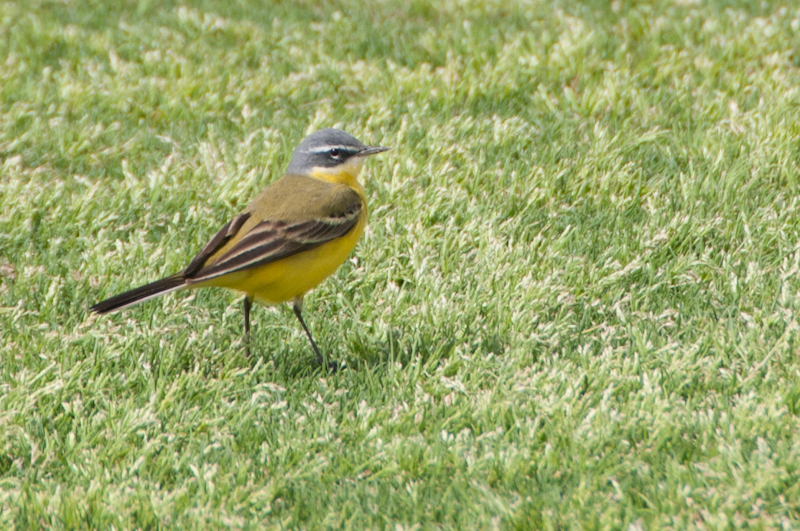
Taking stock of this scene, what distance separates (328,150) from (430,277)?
3.82 ft

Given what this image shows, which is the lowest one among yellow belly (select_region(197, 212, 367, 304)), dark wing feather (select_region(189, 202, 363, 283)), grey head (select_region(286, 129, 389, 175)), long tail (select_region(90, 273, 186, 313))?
yellow belly (select_region(197, 212, 367, 304))

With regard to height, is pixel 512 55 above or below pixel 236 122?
above

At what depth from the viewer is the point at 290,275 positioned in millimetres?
6008

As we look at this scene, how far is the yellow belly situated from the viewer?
19.5 ft

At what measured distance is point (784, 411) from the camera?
4.76m

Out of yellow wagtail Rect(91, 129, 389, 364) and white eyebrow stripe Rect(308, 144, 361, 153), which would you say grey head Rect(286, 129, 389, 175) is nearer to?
white eyebrow stripe Rect(308, 144, 361, 153)

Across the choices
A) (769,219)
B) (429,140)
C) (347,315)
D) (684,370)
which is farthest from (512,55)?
(684,370)

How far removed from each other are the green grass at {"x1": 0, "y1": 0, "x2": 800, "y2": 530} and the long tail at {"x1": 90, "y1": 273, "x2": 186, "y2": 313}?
0.55 m

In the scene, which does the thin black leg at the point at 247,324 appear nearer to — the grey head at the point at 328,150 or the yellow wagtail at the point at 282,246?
the yellow wagtail at the point at 282,246

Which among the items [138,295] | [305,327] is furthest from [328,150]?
[138,295]

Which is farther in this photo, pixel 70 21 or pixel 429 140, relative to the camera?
pixel 70 21

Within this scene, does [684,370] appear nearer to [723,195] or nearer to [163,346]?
[723,195]

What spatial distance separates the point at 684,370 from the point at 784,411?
715mm

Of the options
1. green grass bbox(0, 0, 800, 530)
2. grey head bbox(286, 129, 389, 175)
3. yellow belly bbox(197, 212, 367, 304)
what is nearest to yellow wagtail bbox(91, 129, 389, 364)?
yellow belly bbox(197, 212, 367, 304)
